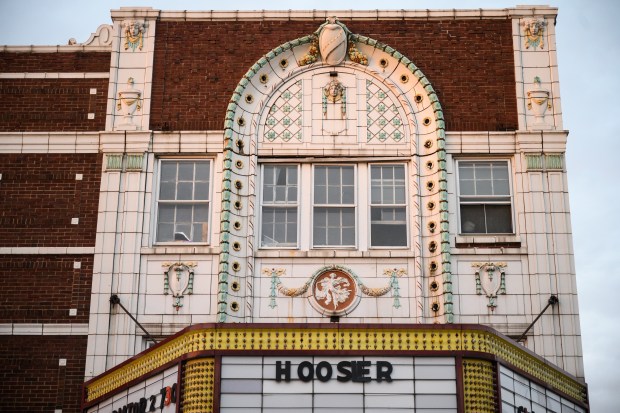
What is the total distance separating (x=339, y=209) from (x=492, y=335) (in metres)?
6.00

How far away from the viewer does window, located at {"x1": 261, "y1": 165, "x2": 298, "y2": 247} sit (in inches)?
904

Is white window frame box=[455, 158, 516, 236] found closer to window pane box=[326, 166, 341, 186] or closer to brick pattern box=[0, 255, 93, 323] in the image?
window pane box=[326, 166, 341, 186]

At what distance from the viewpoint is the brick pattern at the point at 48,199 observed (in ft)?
75.9

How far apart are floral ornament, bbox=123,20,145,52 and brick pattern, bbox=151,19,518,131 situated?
419 mm

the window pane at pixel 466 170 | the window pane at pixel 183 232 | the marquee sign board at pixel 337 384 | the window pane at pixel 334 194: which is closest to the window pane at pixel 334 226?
the window pane at pixel 334 194

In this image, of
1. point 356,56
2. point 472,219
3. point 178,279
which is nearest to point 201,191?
point 178,279

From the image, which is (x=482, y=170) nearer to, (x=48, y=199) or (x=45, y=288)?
(x=48, y=199)

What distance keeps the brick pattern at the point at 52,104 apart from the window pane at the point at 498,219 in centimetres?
890

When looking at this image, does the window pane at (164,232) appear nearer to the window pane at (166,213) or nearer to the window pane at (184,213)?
the window pane at (166,213)

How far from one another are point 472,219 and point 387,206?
1.89 m

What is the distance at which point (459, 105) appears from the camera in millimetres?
23875

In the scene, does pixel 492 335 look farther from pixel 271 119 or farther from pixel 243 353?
pixel 271 119

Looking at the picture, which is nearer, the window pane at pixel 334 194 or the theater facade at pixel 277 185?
the theater facade at pixel 277 185

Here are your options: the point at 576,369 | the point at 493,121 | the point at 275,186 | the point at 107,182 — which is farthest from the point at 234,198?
the point at 576,369
